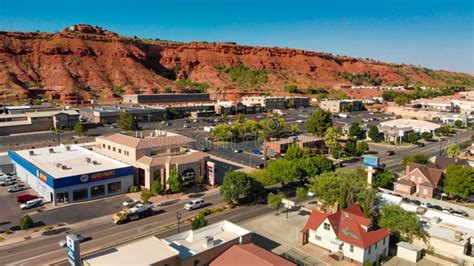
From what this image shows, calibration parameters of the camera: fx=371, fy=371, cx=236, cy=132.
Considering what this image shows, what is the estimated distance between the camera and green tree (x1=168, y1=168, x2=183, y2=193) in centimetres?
4750

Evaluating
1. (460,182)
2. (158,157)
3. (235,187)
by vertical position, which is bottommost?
(235,187)

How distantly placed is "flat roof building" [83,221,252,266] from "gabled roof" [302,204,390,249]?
7885mm

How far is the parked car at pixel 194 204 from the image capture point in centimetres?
4356

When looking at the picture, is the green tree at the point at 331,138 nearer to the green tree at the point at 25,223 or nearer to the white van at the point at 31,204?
the white van at the point at 31,204

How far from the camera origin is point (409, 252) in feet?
107

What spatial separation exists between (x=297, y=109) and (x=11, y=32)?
423 feet

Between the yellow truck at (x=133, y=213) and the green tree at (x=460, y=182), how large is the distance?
124ft

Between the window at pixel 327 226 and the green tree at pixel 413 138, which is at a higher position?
the green tree at pixel 413 138

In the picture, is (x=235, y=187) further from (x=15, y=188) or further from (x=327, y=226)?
(x=15, y=188)

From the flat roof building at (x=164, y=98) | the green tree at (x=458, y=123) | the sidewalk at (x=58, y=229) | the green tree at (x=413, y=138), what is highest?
the flat roof building at (x=164, y=98)

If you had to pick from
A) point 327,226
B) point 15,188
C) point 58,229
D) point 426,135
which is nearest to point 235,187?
point 327,226

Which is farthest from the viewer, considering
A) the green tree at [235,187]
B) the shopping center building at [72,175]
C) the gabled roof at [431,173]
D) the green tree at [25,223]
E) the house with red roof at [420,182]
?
the gabled roof at [431,173]

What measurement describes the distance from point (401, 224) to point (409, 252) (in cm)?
272

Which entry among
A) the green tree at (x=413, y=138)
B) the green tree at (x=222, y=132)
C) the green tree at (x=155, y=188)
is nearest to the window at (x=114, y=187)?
the green tree at (x=155, y=188)
